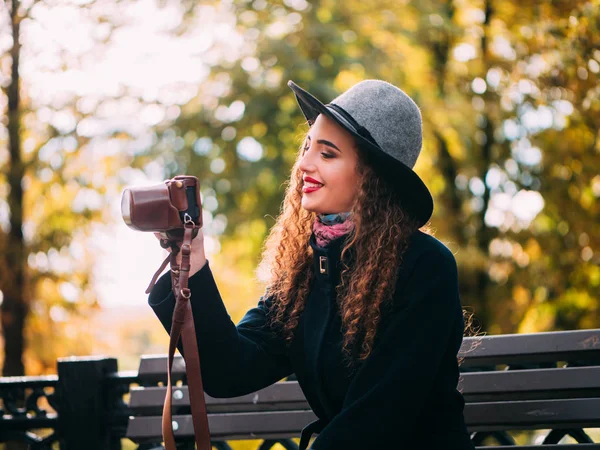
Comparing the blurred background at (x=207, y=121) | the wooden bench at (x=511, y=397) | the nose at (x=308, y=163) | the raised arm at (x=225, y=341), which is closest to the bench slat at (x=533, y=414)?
the wooden bench at (x=511, y=397)

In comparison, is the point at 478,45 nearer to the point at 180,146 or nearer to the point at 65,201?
the point at 180,146

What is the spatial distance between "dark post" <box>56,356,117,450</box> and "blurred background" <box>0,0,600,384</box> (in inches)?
199

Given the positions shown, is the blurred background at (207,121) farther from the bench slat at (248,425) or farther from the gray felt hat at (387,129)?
the gray felt hat at (387,129)

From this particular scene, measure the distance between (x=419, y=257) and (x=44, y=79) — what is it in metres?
7.63

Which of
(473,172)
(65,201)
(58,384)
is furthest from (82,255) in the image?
(58,384)

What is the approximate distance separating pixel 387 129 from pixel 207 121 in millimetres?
7153

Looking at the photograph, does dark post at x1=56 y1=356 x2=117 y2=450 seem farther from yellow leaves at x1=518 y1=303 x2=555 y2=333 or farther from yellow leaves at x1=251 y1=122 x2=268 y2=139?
yellow leaves at x1=518 y1=303 x2=555 y2=333

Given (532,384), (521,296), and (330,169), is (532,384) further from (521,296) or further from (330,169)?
(521,296)

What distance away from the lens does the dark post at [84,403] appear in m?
3.50

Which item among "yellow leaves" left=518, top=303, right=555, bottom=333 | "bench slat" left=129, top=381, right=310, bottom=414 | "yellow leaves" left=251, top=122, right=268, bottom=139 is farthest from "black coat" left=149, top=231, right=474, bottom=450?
"yellow leaves" left=518, top=303, right=555, bottom=333

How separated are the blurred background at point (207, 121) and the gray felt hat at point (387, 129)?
608cm

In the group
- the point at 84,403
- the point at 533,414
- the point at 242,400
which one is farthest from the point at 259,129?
the point at 533,414

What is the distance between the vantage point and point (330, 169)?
7.79 ft

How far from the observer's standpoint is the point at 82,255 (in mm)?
9453
